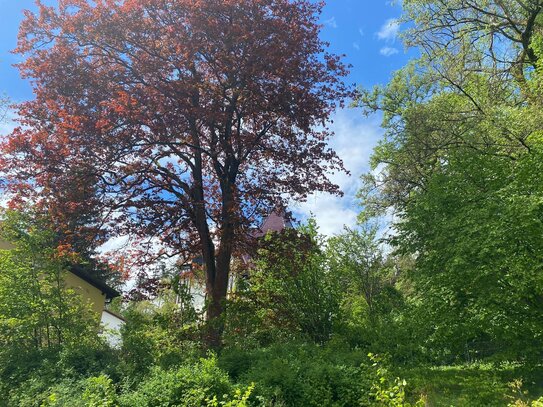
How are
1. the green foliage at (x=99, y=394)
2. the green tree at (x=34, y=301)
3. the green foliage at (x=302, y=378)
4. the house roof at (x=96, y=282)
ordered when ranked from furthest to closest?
the house roof at (x=96, y=282)
the green tree at (x=34, y=301)
the green foliage at (x=302, y=378)
the green foliage at (x=99, y=394)

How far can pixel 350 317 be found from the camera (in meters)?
11.6

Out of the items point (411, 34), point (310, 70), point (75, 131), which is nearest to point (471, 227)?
point (310, 70)

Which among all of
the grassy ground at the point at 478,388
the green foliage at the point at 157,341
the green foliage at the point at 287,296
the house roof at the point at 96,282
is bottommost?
the grassy ground at the point at 478,388

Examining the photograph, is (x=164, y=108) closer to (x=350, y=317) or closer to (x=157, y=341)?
(x=157, y=341)

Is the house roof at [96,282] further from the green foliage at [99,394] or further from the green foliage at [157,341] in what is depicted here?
the green foliage at [99,394]

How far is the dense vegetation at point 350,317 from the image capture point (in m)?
5.58

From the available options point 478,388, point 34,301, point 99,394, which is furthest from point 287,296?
point 99,394

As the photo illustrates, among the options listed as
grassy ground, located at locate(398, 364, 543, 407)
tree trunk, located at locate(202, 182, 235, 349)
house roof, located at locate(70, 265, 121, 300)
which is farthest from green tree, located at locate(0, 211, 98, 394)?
A: house roof, located at locate(70, 265, 121, 300)

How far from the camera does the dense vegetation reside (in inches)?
220

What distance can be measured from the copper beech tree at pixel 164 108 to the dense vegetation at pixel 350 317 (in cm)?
118

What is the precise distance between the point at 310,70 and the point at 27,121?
6.72m

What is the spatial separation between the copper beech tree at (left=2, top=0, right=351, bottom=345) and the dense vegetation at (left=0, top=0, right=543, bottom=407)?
1183 mm

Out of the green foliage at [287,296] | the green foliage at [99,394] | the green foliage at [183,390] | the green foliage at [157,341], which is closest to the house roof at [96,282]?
the green foliage at [157,341]

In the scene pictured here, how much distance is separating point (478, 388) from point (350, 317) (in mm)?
5085
